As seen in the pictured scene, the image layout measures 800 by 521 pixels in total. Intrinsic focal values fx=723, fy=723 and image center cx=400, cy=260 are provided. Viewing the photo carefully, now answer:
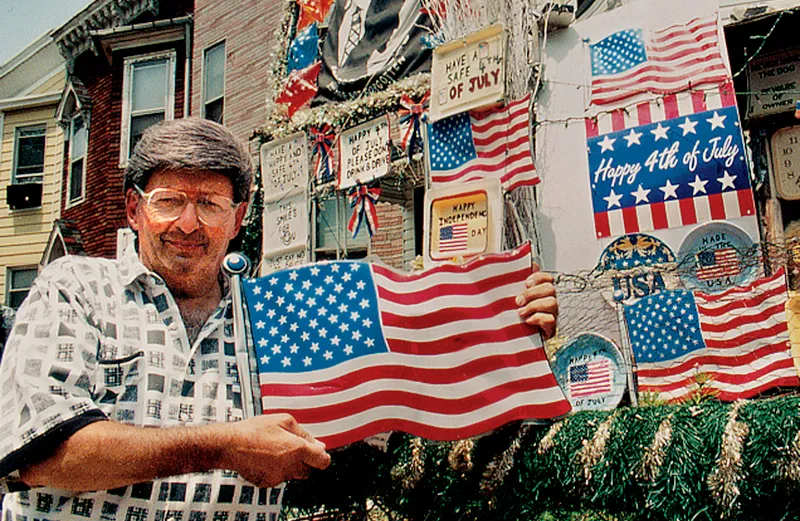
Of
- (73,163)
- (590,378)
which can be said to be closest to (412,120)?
(590,378)

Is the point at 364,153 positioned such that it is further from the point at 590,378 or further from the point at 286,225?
the point at 590,378

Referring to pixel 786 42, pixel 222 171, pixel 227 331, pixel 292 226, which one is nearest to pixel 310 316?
pixel 227 331

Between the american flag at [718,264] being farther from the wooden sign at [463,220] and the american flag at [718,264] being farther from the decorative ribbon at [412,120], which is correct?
the decorative ribbon at [412,120]

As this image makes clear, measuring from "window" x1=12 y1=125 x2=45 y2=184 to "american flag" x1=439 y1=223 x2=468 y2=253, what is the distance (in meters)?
17.3

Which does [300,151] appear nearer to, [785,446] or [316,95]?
[316,95]

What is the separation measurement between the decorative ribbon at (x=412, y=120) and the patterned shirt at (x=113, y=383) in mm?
6066

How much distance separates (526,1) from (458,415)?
4006mm

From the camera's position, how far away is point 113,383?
1.65 meters

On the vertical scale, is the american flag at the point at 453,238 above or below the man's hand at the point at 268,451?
above

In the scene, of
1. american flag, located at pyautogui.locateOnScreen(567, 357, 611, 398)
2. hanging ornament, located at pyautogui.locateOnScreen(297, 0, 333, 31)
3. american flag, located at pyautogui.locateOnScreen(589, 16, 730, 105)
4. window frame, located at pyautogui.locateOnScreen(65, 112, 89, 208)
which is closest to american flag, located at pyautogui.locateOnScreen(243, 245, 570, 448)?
american flag, located at pyautogui.locateOnScreen(567, 357, 611, 398)

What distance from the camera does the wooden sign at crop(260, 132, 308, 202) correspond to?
8.45m

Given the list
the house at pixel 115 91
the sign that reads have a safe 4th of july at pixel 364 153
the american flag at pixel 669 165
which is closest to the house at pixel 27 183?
the house at pixel 115 91

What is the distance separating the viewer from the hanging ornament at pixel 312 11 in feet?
29.7

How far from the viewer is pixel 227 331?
1.94 meters
